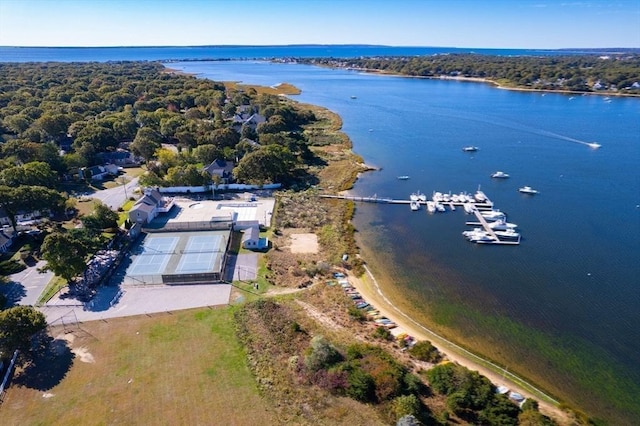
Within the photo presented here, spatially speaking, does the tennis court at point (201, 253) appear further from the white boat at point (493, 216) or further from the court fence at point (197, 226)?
the white boat at point (493, 216)

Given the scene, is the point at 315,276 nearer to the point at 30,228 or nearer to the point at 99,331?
the point at 99,331

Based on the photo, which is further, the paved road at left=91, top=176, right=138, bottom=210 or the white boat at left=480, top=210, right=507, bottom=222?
the paved road at left=91, top=176, right=138, bottom=210

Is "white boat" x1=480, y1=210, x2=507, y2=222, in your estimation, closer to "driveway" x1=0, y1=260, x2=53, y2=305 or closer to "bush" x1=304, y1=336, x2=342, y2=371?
"bush" x1=304, y1=336, x2=342, y2=371

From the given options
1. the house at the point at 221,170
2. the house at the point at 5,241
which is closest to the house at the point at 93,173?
the house at the point at 221,170

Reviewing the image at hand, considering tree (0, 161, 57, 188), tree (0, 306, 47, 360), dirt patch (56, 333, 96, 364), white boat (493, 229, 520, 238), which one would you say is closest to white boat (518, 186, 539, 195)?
white boat (493, 229, 520, 238)

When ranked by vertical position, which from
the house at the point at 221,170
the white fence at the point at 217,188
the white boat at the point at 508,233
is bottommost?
the white boat at the point at 508,233

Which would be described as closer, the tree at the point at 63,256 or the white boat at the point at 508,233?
the tree at the point at 63,256
